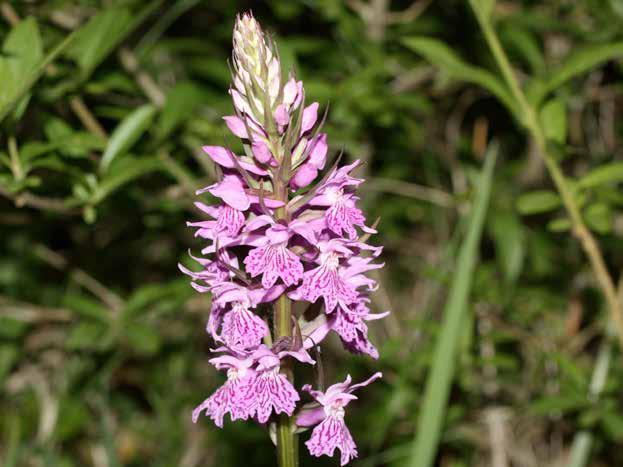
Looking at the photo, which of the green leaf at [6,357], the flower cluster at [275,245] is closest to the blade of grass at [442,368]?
the flower cluster at [275,245]

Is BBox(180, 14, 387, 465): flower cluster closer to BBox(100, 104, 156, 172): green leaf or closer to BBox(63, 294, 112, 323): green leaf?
BBox(100, 104, 156, 172): green leaf

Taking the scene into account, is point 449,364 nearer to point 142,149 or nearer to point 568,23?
point 142,149

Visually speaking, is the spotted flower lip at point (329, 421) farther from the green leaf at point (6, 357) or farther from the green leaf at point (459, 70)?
the green leaf at point (6, 357)

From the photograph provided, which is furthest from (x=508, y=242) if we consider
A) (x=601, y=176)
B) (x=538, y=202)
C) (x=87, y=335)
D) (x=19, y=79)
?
(x=19, y=79)

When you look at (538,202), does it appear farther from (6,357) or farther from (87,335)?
(6,357)

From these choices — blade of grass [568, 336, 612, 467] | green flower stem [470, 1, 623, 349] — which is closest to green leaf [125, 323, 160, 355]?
green flower stem [470, 1, 623, 349]

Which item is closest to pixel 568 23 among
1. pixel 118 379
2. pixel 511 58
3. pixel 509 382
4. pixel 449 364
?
pixel 511 58

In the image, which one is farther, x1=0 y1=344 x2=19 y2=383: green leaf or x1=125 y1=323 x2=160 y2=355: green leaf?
x1=0 y1=344 x2=19 y2=383: green leaf
